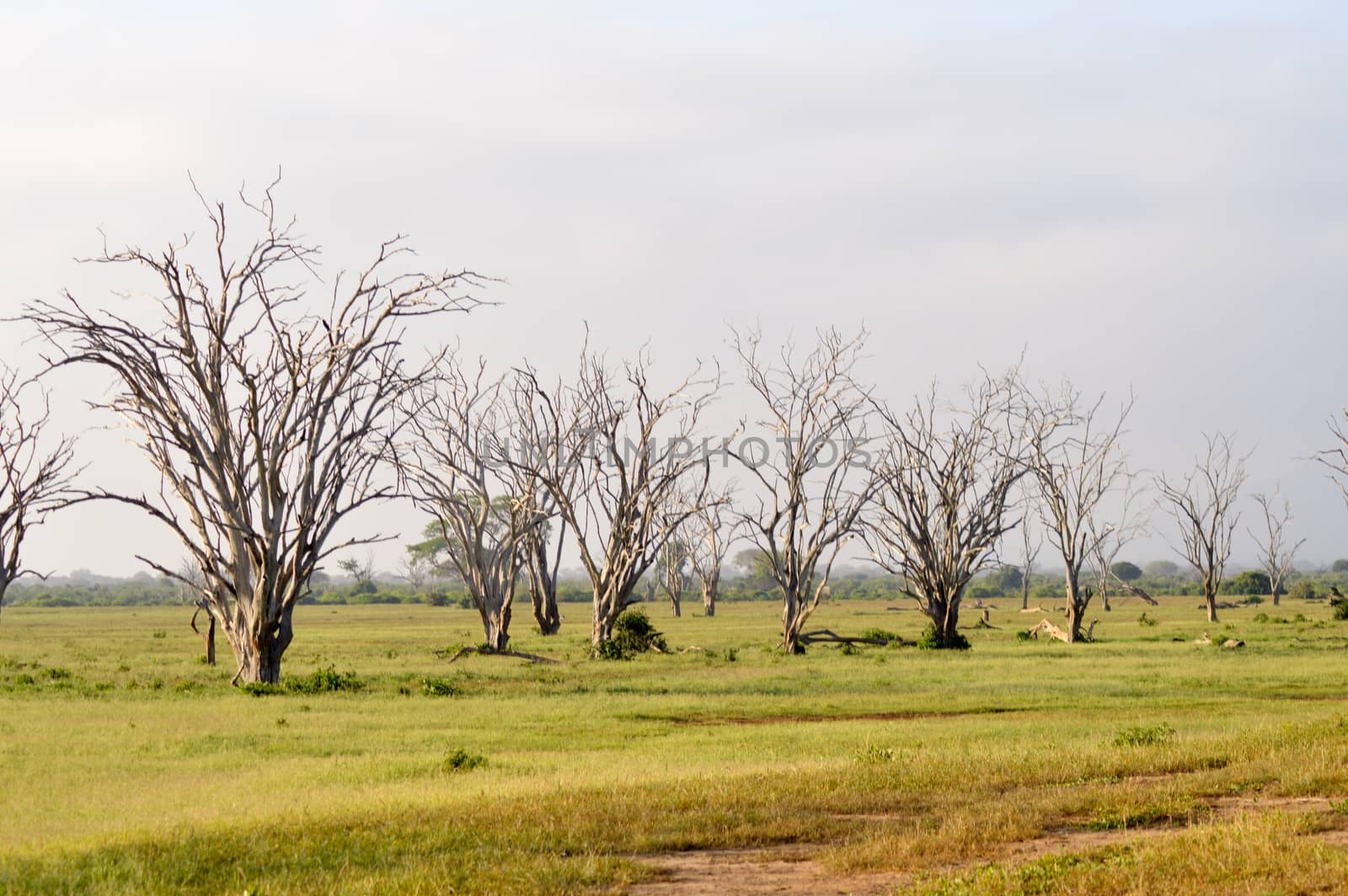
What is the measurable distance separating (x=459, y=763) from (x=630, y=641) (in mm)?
22649

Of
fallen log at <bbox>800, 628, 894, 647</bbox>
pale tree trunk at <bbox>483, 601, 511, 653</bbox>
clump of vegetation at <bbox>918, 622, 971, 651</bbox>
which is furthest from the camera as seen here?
clump of vegetation at <bbox>918, 622, 971, 651</bbox>

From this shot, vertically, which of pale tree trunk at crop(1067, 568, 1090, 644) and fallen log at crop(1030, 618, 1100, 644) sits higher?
pale tree trunk at crop(1067, 568, 1090, 644)

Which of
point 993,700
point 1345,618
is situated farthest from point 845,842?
point 1345,618

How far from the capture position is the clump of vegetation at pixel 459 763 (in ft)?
50.0

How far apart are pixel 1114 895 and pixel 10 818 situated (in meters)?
10.2

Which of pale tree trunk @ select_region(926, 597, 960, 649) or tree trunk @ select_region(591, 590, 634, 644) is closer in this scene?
tree trunk @ select_region(591, 590, 634, 644)

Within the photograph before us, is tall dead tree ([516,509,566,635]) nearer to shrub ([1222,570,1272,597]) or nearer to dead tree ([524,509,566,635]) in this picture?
dead tree ([524,509,566,635])

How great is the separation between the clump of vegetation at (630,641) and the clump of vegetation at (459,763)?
20.8 m

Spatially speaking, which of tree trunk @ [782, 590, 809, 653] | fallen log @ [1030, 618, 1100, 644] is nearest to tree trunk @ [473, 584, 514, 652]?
tree trunk @ [782, 590, 809, 653]

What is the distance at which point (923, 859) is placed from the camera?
9.36m

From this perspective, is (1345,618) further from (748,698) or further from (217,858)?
(217,858)

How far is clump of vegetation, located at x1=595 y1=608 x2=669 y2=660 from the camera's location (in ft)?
121

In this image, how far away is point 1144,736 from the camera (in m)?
16.0

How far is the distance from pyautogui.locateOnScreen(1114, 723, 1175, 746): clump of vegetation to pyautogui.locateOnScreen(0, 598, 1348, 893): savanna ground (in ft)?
0.25
